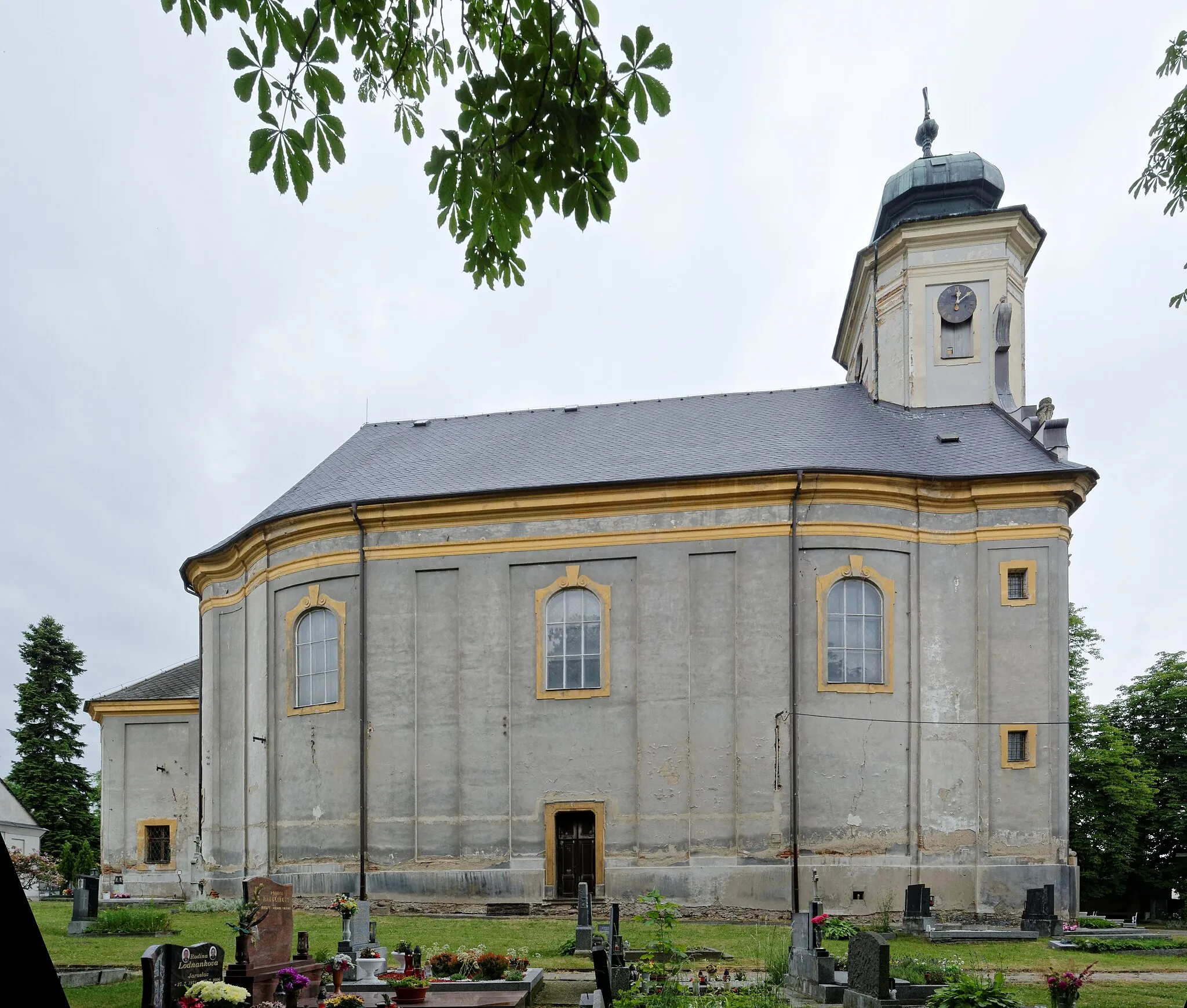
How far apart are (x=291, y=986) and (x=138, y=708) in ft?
68.6

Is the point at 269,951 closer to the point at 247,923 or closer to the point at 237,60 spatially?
the point at 247,923

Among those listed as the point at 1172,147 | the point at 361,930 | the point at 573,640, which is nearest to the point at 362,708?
the point at 573,640

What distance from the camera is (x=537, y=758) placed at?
2398 cm

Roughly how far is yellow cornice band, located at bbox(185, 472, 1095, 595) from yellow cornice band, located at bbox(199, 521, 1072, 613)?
0.41 m

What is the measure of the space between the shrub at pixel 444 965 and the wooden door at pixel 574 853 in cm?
911

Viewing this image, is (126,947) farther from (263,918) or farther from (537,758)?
(537,758)

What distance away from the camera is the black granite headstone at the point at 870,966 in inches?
464

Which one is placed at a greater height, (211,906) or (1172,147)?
(1172,147)

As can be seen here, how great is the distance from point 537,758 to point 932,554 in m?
9.75

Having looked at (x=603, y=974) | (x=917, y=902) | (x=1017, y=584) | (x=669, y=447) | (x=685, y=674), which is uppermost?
(x=669, y=447)

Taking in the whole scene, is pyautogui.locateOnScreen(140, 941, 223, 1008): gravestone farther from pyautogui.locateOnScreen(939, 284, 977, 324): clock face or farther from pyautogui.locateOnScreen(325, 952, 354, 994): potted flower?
pyautogui.locateOnScreen(939, 284, 977, 324): clock face

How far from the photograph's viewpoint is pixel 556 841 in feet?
77.6

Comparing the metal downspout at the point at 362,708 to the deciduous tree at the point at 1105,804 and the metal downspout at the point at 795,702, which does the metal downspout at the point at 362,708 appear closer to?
the metal downspout at the point at 795,702

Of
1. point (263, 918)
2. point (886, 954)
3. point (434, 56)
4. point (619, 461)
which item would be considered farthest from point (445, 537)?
point (434, 56)
